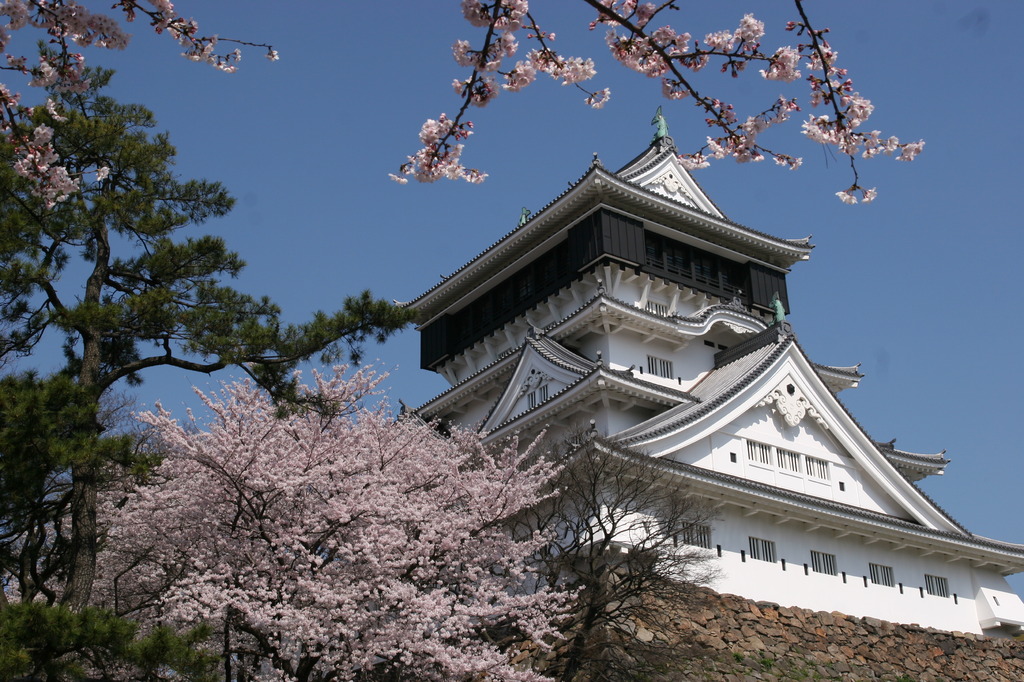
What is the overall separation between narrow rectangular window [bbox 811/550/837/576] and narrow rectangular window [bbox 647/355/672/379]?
553cm

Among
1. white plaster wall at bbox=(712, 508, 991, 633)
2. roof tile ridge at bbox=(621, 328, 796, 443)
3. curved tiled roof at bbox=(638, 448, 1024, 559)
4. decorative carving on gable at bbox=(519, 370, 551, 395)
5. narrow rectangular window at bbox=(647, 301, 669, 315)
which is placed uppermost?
narrow rectangular window at bbox=(647, 301, 669, 315)

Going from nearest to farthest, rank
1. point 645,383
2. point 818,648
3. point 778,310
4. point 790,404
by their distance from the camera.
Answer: point 818,648
point 645,383
point 790,404
point 778,310

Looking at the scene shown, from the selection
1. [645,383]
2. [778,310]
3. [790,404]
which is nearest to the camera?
[645,383]

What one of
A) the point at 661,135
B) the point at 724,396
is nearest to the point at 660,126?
the point at 661,135

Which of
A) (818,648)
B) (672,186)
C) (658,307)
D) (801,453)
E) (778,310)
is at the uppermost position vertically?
(672,186)

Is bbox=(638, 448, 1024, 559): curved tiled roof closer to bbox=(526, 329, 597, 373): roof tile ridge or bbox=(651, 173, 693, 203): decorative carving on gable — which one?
bbox=(526, 329, 597, 373): roof tile ridge

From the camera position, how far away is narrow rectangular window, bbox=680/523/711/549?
17422mm

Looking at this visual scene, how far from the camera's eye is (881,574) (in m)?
20.6

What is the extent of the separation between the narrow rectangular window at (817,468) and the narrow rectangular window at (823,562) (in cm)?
192

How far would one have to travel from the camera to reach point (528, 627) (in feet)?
44.3

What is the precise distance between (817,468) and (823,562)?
231 cm

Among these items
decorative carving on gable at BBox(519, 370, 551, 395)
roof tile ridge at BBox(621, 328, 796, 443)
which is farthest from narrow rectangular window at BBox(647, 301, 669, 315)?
decorative carving on gable at BBox(519, 370, 551, 395)

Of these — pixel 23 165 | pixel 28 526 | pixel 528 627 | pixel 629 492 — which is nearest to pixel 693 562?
pixel 629 492

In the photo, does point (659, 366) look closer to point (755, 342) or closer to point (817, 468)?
point (755, 342)
